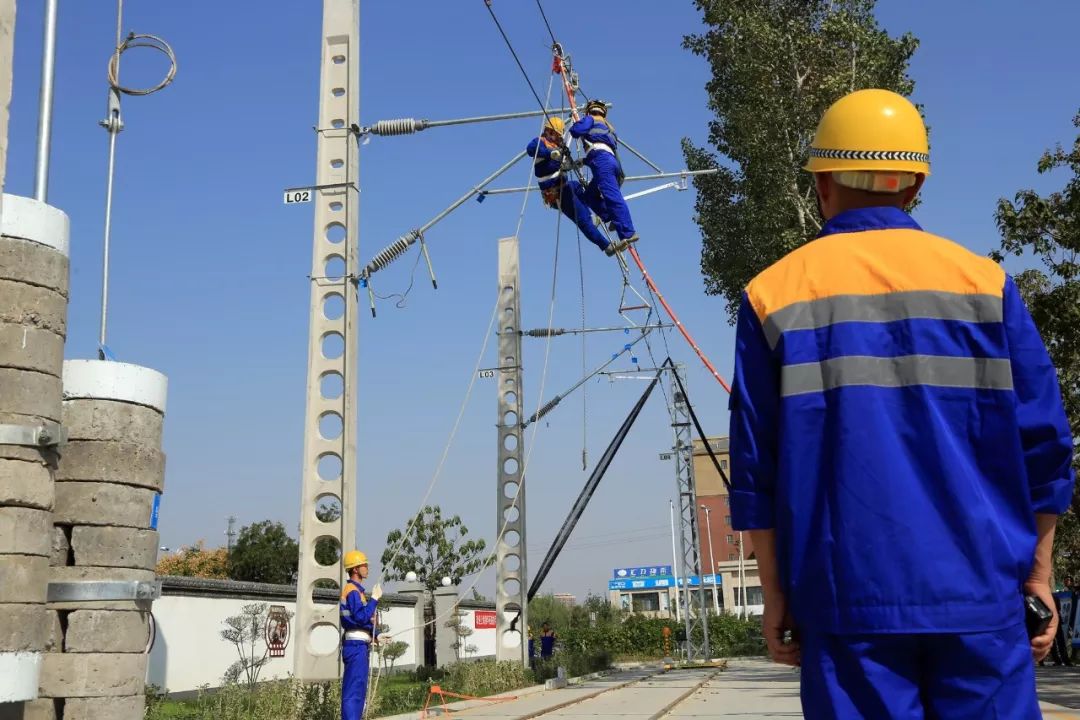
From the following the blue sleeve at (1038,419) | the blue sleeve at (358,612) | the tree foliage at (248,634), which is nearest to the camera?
the blue sleeve at (1038,419)

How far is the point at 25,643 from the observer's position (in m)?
6.16

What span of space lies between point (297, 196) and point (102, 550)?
7.02 metres

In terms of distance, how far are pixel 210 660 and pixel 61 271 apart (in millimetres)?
21664

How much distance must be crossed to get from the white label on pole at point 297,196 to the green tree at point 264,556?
46.8 m

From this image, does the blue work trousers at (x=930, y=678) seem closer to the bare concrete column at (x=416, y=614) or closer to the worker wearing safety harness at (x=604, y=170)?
the worker wearing safety harness at (x=604, y=170)

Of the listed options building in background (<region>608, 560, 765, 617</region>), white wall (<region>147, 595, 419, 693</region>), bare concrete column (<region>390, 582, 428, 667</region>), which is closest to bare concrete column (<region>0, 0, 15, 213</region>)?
white wall (<region>147, 595, 419, 693</region>)

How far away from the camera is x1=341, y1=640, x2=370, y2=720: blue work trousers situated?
11383 millimetres

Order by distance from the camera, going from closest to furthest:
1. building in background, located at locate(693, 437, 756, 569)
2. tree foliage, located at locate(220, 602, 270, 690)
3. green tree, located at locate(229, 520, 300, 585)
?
1. tree foliage, located at locate(220, 602, 270, 690)
2. green tree, located at locate(229, 520, 300, 585)
3. building in background, located at locate(693, 437, 756, 569)

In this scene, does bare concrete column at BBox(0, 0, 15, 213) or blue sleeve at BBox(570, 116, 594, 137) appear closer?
bare concrete column at BBox(0, 0, 15, 213)

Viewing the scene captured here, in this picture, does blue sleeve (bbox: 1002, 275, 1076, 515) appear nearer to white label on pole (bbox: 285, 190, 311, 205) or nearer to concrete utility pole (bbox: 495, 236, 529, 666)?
white label on pole (bbox: 285, 190, 311, 205)

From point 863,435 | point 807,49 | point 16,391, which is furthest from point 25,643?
point 807,49

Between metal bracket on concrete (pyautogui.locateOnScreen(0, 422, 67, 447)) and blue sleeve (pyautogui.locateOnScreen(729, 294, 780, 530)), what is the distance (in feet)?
16.0

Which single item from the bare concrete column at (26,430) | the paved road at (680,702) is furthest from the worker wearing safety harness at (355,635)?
the bare concrete column at (26,430)

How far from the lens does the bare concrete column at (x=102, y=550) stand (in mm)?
6934
